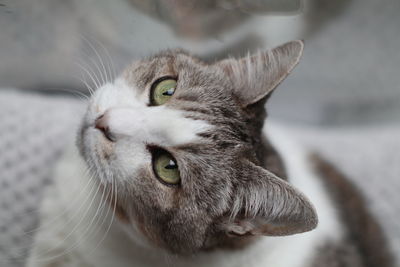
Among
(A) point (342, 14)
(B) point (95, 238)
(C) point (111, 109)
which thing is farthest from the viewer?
(A) point (342, 14)

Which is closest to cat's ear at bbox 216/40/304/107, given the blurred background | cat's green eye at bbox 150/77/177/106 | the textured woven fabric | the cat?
the cat

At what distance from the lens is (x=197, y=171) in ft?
2.97

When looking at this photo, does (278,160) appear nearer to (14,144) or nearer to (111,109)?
(111,109)

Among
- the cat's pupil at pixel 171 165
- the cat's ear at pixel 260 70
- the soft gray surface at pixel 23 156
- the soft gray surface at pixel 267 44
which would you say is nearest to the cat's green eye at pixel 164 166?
the cat's pupil at pixel 171 165

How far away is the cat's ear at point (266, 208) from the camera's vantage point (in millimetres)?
793

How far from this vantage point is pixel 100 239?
43.3 inches

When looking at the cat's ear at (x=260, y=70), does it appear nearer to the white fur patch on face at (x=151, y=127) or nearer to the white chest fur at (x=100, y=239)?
the white fur patch on face at (x=151, y=127)

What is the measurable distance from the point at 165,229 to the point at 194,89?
0.34 m

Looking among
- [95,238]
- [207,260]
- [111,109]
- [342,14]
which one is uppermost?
[342,14]

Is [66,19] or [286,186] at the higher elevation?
[66,19]

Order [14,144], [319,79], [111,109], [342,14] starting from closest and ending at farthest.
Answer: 1. [111,109]
2. [14,144]
3. [342,14]
4. [319,79]

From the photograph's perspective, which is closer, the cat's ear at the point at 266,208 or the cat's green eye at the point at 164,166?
the cat's ear at the point at 266,208

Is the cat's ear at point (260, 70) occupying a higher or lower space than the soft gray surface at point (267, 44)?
lower

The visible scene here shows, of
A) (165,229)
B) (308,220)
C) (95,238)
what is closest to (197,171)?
(165,229)
